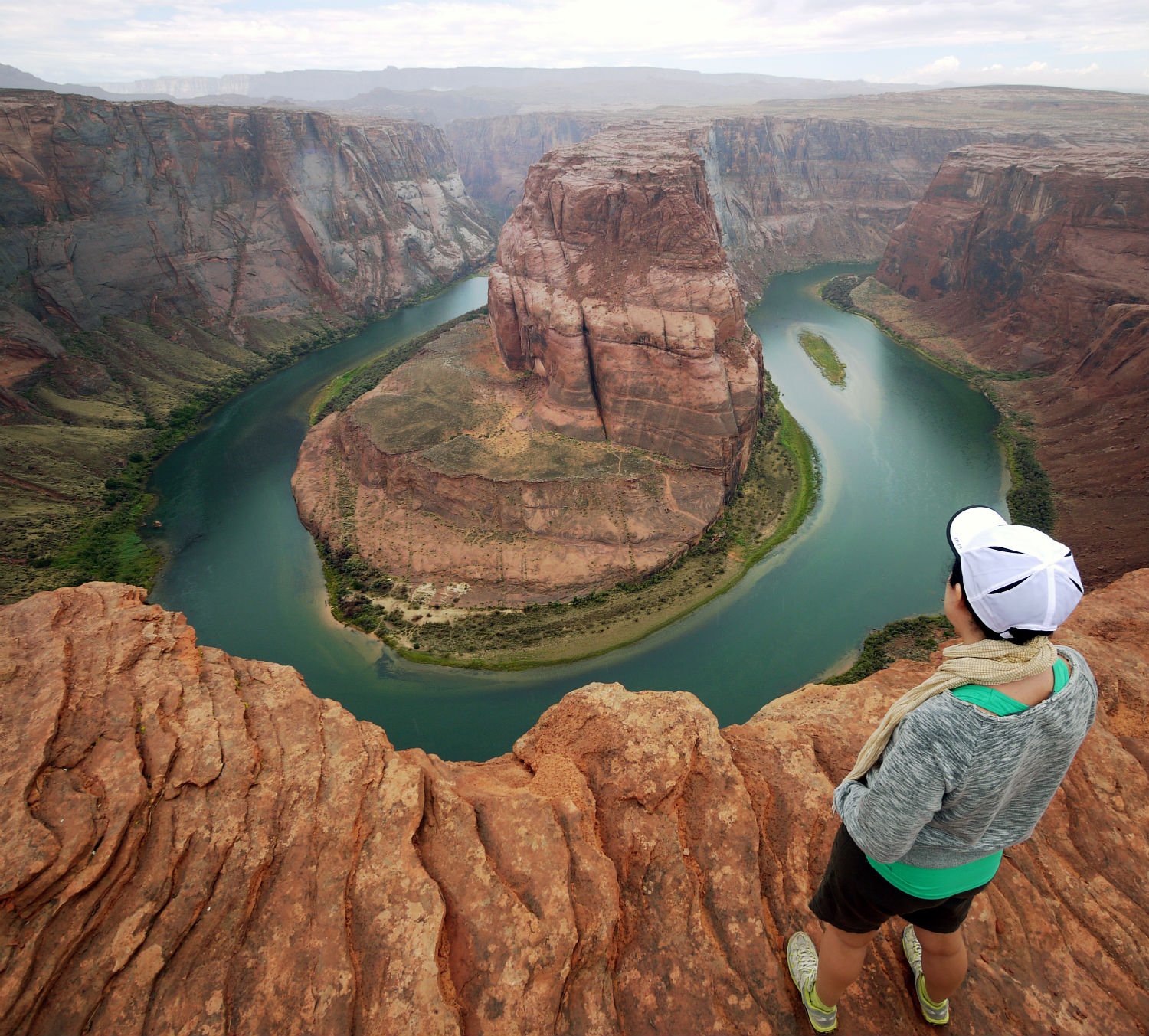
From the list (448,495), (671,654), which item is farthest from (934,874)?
(448,495)

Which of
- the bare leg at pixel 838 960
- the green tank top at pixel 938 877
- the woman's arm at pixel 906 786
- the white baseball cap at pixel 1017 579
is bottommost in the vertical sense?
the bare leg at pixel 838 960

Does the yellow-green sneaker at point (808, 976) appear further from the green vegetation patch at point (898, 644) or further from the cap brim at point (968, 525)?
the green vegetation patch at point (898, 644)

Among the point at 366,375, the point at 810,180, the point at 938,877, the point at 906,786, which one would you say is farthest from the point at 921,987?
the point at 810,180

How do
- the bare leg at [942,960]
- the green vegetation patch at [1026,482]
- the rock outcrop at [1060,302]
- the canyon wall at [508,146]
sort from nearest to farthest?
the bare leg at [942,960] → the green vegetation patch at [1026,482] → the rock outcrop at [1060,302] → the canyon wall at [508,146]

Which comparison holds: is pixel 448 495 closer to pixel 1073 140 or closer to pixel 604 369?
pixel 604 369

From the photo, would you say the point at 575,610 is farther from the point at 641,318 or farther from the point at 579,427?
the point at 641,318

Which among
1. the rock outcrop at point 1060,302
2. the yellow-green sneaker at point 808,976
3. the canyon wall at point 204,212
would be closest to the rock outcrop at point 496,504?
the rock outcrop at point 1060,302
